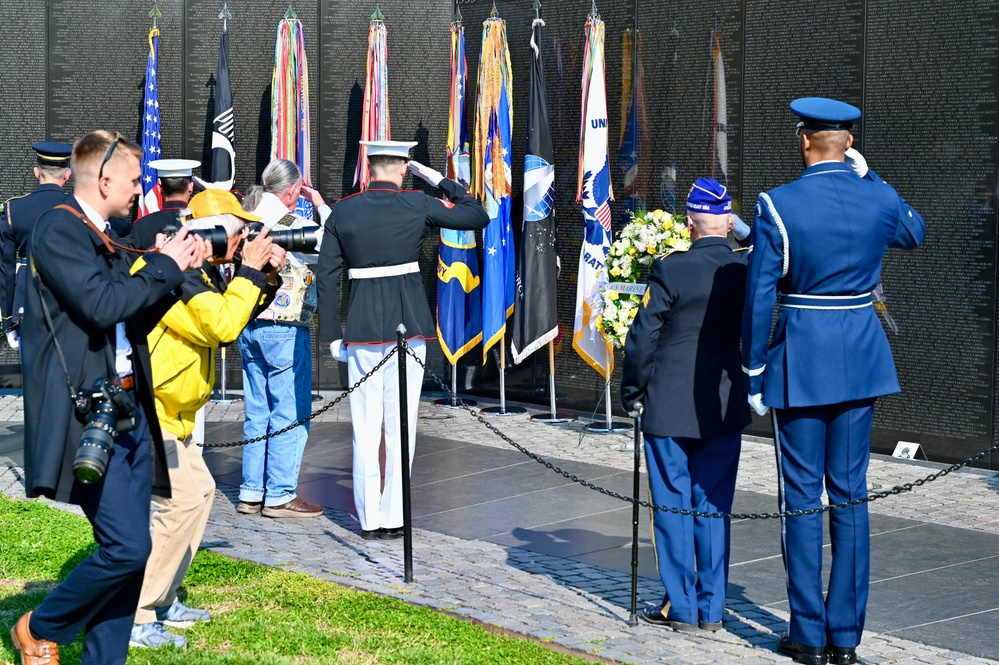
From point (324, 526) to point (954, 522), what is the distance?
351 centimetres

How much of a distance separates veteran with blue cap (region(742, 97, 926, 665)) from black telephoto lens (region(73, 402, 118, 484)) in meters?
2.42

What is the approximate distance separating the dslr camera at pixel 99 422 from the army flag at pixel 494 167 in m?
7.12

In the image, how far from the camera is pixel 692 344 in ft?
18.6

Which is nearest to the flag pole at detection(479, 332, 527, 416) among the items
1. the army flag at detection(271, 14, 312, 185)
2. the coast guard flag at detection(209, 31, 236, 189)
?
the army flag at detection(271, 14, 312, 185)

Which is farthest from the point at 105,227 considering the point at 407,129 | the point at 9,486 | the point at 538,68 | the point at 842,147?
the point at 407,129

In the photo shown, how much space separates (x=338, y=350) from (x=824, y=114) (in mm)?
3206

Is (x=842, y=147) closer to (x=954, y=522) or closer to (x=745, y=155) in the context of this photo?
(x=954, y=522)

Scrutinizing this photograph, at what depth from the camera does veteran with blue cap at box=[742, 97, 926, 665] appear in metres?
5.23

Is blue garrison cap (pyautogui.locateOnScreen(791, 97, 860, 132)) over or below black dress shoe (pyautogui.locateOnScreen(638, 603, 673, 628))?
over

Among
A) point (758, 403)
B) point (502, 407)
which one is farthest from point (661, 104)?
point (758, 403)

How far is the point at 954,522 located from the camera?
7.57m

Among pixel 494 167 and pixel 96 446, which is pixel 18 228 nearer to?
pixel 494 167

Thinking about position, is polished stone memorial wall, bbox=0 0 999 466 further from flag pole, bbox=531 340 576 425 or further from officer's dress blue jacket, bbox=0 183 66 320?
officer's dress blue jacket, bbox=0 183 66 320

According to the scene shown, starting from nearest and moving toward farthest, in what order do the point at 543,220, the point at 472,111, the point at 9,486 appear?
the point at 9,486
the point at 543,220
the point at 472,111
